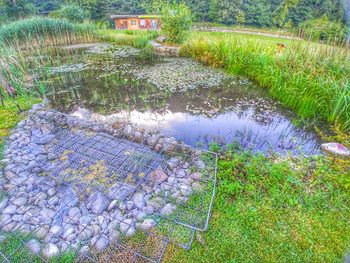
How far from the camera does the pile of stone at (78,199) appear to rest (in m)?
1.41

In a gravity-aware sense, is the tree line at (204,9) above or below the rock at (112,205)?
above

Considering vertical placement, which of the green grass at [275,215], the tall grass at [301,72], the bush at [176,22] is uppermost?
the bush at [176,22]

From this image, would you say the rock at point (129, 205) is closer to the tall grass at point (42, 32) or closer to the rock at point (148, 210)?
the rock at point (148, 210)

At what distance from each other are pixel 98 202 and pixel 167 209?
2.08ft

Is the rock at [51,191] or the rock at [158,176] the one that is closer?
the rock at [51,191]

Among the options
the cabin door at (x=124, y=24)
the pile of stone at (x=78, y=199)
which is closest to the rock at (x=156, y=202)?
the pile of stone at (x=78, y=199)

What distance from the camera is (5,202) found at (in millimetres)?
1610

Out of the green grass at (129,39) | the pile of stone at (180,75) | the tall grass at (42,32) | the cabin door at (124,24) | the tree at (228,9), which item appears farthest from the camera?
the tree at (228,9)

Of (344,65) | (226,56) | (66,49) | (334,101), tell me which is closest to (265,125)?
(334,101)

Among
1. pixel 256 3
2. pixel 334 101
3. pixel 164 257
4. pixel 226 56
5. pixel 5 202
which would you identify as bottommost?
pixel 164 257

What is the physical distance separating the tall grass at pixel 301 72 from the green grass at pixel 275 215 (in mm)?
1487

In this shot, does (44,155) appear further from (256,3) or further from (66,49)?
(256,3)

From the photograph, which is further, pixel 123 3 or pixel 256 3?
pixel 123 3

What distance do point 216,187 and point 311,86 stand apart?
289 centimetres
